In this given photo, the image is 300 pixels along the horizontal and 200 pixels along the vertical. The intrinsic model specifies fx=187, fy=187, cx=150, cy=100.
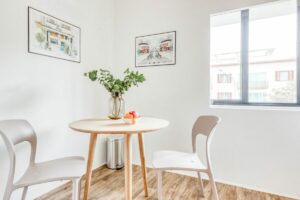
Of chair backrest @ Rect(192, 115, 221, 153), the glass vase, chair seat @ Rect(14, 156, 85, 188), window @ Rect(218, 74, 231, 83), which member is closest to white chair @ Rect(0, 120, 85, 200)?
chair seat @ Rect(14, 156, 85, 188)

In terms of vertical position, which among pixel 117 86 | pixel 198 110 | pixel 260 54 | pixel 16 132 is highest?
pixel 260 54

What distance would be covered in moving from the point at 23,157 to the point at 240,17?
2.72 meters

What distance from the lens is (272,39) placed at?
2160mm

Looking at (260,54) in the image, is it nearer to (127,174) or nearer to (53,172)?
(127,174)

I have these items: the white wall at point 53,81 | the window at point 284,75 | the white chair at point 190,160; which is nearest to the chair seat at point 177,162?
the white chair at point 190,160

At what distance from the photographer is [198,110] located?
2252 millimetres

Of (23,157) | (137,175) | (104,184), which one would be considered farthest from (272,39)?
(23,157)

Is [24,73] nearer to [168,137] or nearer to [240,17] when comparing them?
[168,137]

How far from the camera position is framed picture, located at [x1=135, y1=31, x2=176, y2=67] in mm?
2395

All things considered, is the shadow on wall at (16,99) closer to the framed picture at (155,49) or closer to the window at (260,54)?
the framed picture at (155,49)

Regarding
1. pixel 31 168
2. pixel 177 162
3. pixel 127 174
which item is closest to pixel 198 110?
pixel 177 162

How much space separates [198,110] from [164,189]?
0.97 meters

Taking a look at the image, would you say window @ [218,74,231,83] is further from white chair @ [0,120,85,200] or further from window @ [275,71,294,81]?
white chair @ [0,120,85,200]

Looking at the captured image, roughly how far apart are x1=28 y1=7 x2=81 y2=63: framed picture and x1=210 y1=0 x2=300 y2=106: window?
1.62 meters
